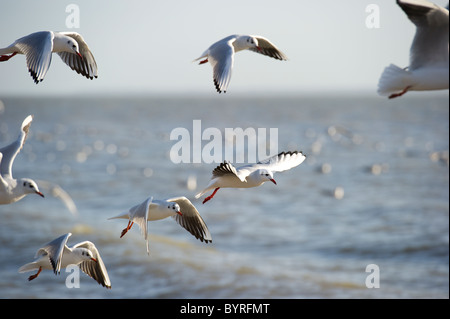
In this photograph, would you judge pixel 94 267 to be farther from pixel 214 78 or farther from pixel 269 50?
pixel 269 50

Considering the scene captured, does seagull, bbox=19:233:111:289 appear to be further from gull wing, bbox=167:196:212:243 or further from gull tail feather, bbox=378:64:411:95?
gull tail feather, bbox=378:64:411:95

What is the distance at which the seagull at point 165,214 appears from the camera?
4.40 meters

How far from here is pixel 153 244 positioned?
48.5ft

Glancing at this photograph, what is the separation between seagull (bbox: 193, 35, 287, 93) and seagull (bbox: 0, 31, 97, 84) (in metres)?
0.97

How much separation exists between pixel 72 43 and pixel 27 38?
35 centimetres

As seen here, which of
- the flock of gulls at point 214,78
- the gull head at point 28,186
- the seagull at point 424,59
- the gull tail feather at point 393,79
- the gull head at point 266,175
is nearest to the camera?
the seagull at point 424,59

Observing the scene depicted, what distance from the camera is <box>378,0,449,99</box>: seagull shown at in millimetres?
3889

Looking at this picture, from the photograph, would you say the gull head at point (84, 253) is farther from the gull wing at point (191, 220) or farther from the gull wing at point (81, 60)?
the gull wing at point (81, 60)

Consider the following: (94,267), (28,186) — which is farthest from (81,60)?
(94,267)

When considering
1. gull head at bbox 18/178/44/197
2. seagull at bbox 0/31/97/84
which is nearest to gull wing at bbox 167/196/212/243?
gull head at bbox 18/178/44/197

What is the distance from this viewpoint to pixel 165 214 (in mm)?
4805

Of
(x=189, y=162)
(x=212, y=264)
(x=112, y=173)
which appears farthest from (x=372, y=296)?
(x=189, y=162)

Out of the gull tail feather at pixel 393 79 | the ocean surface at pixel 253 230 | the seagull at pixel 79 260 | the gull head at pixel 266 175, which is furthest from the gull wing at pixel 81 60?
the ocean surface at pixel 253 230
